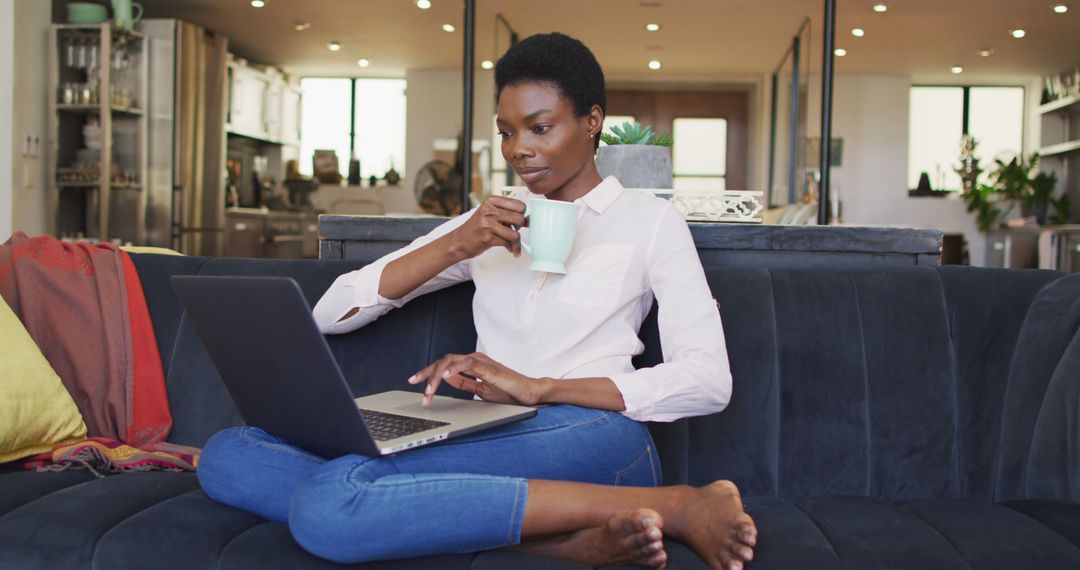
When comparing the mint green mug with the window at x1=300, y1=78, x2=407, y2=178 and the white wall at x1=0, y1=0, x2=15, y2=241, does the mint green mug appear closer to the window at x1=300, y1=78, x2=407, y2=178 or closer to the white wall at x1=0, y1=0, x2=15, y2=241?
the white wall at x1=0, y1=0, x2=15, y2=241

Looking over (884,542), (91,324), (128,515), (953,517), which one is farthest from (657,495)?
(91,324)

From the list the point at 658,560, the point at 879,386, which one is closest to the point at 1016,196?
the point at 879,386

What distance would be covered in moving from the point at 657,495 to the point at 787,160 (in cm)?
854

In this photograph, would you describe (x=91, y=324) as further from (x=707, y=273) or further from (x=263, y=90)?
(x=263, y=90)

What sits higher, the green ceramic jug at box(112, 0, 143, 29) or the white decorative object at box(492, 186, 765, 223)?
the green ceramic jug at box(112, 0, 143, 29)

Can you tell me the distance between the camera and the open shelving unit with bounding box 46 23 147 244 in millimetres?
5871

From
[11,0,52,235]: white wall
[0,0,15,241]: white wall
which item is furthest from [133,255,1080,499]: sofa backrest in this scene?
[11,0,52,235]: white wall

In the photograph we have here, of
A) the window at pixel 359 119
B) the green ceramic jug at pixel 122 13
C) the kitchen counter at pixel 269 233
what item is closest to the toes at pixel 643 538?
the green ceramic jug at pixel 122 13

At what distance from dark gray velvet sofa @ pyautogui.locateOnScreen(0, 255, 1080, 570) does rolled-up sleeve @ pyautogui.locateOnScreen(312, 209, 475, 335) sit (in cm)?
8

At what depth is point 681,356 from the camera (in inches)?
59.3

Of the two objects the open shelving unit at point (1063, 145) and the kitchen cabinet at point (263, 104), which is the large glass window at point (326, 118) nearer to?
the kitchen cabinet at point (263, 104)

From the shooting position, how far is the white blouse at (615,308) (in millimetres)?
1495

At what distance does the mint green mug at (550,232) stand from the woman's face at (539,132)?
0.24 meters

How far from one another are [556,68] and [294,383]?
2.36ft
